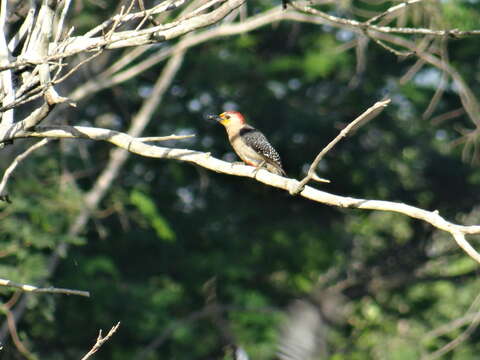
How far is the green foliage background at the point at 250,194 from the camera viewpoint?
14828 millimetres

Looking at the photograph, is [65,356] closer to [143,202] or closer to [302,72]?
[143,202]

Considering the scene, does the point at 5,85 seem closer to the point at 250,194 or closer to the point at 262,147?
the point at 262,147

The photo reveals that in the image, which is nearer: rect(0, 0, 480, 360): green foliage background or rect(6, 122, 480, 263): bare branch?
rect(6, 122, 480, 263): bare branch

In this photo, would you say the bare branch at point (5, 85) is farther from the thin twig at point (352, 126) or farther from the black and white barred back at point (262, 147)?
the black and white barred back at point (262, 147)

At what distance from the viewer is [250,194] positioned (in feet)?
55.4

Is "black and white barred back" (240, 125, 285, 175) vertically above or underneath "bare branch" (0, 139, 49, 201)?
above

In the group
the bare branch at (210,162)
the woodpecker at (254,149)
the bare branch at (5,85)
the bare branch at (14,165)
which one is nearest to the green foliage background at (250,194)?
the woodpecker at (254,149)

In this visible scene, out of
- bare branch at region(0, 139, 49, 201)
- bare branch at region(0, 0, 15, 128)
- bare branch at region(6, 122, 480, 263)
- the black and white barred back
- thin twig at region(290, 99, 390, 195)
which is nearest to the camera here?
thin twig at region(290, 99, 390, 195)

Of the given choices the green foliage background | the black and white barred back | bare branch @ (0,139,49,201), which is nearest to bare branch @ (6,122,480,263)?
bare branch @ (0,139,49,201)

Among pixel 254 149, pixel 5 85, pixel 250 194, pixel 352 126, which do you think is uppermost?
pixel 250 194

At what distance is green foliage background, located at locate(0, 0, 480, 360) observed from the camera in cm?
1483

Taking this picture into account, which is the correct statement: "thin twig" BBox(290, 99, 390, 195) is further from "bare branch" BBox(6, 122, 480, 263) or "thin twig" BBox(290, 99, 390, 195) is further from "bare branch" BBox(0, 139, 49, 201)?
"bare branch" BBox(0, 139, 49, 201)

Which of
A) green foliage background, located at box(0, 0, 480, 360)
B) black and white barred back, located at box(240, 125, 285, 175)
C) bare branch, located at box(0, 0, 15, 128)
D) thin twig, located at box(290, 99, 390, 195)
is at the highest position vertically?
green foliage background, located at box(0, 0, 480, 360)

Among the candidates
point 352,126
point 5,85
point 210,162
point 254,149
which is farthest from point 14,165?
point 254,149
